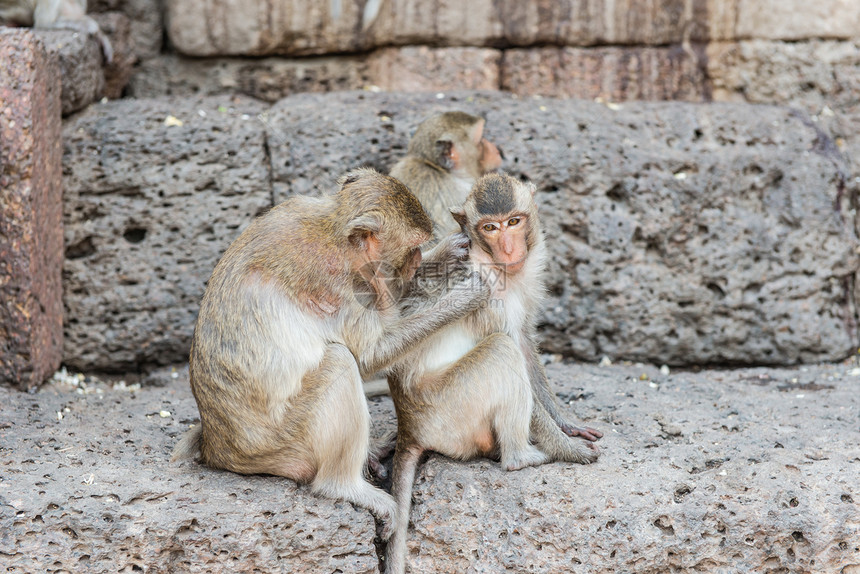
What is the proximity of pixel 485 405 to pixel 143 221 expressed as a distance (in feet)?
8.63

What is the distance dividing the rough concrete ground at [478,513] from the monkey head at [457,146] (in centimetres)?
189

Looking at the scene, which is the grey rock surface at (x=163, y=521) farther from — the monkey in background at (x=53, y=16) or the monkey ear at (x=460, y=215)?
the monkey in background at (x=53, y=16)

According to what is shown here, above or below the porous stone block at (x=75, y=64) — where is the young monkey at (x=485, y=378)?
below

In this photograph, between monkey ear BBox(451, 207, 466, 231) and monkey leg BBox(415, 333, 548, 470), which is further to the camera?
monkey ear BBox(451, 207, 466, 231)

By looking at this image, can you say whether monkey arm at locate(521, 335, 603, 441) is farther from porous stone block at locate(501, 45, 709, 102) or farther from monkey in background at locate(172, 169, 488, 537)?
porous stone block at locate(501, 45, 709, 102)

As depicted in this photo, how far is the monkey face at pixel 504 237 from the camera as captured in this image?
12.2 ft

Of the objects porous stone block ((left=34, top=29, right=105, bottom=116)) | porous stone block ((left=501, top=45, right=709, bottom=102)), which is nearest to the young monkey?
porous stone block ((left=501, top=45, right=709, bottom=102))

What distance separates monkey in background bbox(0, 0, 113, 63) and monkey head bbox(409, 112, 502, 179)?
224 centimetres

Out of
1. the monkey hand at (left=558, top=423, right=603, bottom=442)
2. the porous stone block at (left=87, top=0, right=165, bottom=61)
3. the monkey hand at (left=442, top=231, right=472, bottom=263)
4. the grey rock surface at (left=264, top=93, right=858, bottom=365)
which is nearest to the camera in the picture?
the monkey hand at (left=442, top=231, right=472, bottom=263)

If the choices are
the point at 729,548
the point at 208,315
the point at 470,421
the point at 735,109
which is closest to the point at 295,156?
the point at 208,315

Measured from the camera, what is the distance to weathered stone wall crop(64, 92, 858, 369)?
5270 millimetres

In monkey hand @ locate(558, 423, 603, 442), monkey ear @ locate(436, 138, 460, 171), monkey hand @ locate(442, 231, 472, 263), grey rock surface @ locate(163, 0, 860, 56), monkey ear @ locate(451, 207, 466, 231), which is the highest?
grey rock surface @ locate(163, 0, 860, 56)

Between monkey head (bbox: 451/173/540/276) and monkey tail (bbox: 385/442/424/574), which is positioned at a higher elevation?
monkey head (bbox: 451/173/540/276)

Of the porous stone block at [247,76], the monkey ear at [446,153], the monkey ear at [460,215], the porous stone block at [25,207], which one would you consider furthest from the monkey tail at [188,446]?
the porous stone block at [247,76]
